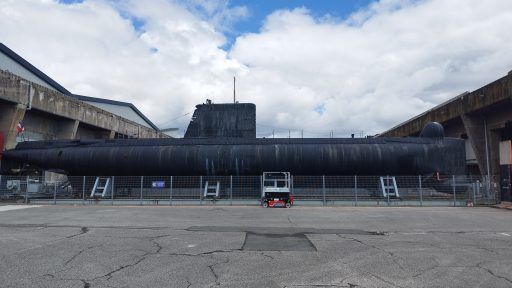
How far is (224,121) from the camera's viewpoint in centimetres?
2670

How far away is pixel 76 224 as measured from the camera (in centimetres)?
1317

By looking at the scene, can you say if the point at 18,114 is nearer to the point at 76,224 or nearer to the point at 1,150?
the point at 1,150

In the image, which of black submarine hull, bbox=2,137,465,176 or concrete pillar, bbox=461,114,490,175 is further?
concrete pillar, bbox=461,114,490,175

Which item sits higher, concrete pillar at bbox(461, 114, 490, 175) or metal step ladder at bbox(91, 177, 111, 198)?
concrete pillar at bbox(461, 114, 490, 175)

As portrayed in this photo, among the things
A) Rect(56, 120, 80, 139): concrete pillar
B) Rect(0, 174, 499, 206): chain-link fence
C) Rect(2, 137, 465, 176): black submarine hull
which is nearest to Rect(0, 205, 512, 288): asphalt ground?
Rect(0, 174, 499, 206): chain-link fence

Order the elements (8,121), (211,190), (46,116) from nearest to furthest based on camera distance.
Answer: (211,190) → (8,121) → (46,116)

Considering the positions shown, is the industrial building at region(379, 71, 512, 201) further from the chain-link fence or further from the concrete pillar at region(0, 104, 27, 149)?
the concrete pillar at region(0, 104, 27, 149)


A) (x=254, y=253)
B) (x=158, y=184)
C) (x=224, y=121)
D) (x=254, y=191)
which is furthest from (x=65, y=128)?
(x=254, y=253)

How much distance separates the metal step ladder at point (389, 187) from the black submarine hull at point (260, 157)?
2.47 feet

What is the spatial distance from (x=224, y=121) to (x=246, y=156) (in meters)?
4.41

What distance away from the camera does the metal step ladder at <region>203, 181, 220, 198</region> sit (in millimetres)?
22531

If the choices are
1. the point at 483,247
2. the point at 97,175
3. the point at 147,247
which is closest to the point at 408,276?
the point at 483,247

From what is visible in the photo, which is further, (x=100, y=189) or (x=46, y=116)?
(x=46, y=116)

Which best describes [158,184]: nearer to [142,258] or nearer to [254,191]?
[254,191]
